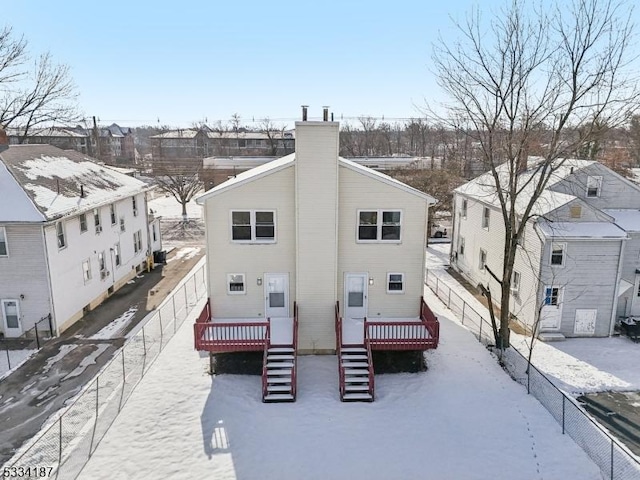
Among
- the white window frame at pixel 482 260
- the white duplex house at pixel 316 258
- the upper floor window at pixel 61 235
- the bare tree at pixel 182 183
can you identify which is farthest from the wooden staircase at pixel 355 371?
the bare tree at pixel 182 183

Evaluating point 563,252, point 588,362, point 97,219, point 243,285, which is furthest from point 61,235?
point 588,362

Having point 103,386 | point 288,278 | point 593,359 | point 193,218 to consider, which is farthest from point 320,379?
point 193,218

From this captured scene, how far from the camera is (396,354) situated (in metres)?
15.6

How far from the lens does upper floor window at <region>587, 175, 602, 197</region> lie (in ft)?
69.6

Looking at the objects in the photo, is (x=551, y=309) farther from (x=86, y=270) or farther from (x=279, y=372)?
(x=86, y=270)

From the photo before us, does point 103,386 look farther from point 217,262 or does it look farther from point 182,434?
point 217,262

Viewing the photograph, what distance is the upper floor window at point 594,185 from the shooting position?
21.2 metres

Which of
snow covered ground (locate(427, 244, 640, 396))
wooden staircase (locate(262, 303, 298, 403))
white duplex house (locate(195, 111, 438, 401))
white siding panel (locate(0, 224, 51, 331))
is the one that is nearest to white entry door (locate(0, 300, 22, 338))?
white siding panel (locate(0, 224, 51, 331))

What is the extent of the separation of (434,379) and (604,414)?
199 inches

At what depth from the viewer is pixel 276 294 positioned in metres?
16.3

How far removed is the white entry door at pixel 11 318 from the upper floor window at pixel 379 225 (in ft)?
46.6

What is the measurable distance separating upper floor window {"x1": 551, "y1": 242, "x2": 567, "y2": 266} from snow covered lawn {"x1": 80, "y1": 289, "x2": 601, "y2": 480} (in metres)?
6.48

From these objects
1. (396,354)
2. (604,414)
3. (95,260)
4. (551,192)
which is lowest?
(604,414)

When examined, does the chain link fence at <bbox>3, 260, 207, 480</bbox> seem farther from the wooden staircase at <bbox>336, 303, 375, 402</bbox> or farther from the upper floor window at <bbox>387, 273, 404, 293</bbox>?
the upper floor window at <bbox>387, 273, 404, 293</bbox>
